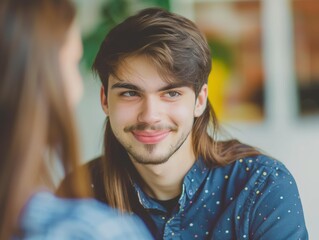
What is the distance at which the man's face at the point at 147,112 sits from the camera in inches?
60.3

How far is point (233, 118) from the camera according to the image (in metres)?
3.66

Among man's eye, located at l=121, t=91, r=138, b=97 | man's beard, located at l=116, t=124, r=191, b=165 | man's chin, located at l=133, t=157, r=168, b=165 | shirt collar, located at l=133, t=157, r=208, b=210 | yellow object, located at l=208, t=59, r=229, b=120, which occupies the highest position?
man's eye, located at l=121, t=91, r=138, b=97

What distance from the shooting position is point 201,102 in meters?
1.65

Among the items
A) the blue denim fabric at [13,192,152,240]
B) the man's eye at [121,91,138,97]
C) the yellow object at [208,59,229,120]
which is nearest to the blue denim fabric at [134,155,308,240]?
the man's eye at [121,91,138,97]

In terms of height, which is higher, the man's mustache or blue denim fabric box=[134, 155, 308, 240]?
the man's mustache

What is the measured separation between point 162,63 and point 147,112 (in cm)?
12

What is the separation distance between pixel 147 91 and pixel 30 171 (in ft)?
2.58

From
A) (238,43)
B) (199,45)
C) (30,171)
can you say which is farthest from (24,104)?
(238,43)

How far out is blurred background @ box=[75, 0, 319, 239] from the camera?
3553 millimetres

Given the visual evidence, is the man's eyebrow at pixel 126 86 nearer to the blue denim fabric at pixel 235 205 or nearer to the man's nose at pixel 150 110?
the man's nose at pixel 150 110

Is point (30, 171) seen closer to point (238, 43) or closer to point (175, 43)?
point (175, 43)

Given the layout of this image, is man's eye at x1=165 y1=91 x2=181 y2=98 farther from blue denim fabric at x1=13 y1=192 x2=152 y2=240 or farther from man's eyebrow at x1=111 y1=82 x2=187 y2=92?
blue denim fabric at x1=13 y1=192 x2=152 y2=240

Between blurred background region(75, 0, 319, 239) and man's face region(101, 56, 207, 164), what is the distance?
195 centimetres

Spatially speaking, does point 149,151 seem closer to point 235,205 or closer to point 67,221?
point 235,205
